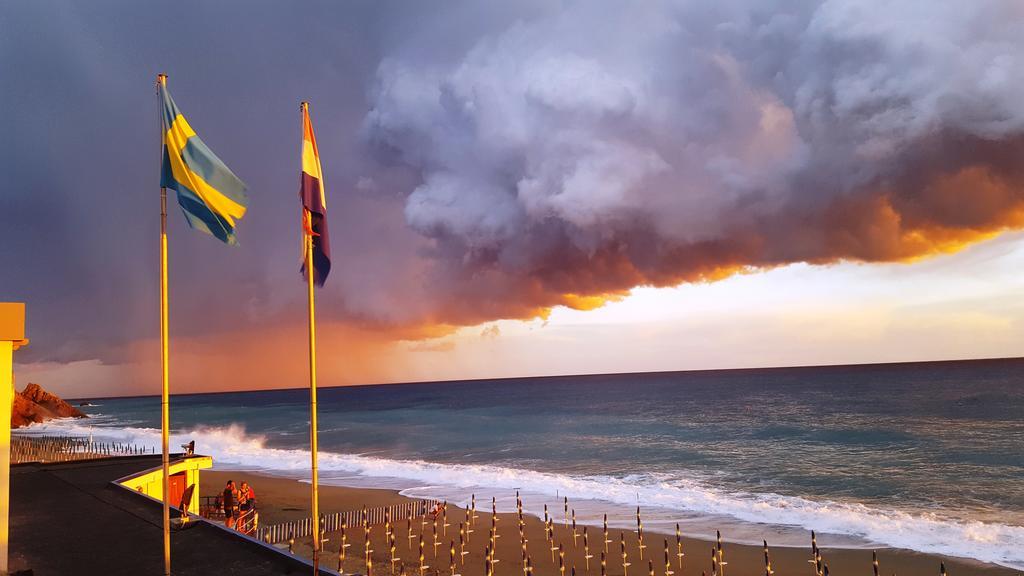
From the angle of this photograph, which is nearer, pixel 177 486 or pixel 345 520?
pixel 177 486

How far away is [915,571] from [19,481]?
3290 centimetres

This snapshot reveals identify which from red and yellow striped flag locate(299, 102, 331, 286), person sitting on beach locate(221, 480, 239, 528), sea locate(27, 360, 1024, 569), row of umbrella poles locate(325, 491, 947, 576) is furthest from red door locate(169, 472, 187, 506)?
red and yellow striped flag locate(299, 102, 331, 286)

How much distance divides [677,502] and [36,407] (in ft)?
434

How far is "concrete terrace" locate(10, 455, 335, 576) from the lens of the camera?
11.9m

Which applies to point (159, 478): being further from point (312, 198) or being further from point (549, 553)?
point (312, 198)

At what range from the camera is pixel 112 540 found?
14297 mm

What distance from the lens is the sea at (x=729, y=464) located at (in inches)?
1158

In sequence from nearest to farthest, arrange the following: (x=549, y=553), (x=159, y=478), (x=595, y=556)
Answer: (x=595, y=556) → (x=549, y=553) → (x=159, y=478)


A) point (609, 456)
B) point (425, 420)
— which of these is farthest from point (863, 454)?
point (425, 420)

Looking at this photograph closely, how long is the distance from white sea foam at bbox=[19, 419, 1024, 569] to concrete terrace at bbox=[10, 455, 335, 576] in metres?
19.8

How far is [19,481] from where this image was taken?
23.2m

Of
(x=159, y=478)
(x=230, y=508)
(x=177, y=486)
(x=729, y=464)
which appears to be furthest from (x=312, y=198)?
(x=729, y=464)

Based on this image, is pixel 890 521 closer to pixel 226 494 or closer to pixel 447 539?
pixel 447 539

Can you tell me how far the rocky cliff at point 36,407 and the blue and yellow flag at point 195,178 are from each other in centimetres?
11784
